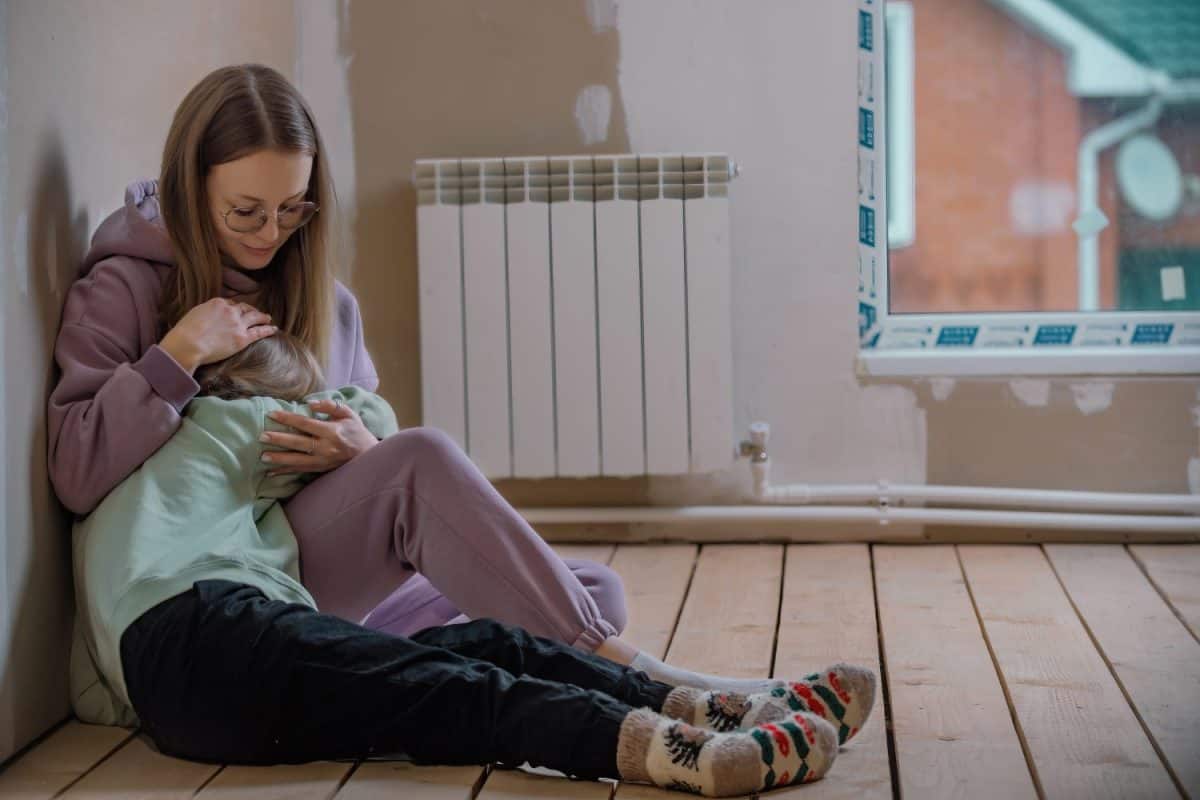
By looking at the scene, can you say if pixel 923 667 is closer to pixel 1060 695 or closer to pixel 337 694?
pixel 1060 695

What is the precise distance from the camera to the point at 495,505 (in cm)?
166

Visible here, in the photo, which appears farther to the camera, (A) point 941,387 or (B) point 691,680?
(A) point 941,387

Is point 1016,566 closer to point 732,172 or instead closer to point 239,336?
point 732,172

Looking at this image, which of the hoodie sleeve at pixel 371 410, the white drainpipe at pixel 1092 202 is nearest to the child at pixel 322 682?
the hoodie sleeve at pixel 371 410

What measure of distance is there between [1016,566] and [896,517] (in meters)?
0.28

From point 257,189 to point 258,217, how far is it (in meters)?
0.03

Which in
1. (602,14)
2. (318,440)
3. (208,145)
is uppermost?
(602,14)

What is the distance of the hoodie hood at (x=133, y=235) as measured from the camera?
175cm

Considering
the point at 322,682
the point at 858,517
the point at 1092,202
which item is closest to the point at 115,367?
the point at 322,682

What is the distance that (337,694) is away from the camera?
4.78 ft

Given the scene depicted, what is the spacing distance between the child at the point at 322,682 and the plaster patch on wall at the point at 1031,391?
4.62 feet

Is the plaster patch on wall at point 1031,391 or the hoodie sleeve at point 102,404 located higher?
the hoodie sleeve at point 102,404

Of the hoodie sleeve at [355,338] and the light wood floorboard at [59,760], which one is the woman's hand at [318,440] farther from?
the light wood floorboard at [59,760]

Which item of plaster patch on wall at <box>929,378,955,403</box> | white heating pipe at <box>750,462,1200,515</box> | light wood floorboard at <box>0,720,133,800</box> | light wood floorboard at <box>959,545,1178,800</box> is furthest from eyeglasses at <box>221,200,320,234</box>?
plaster patch on wall at <box>929,378,955,403</box>
